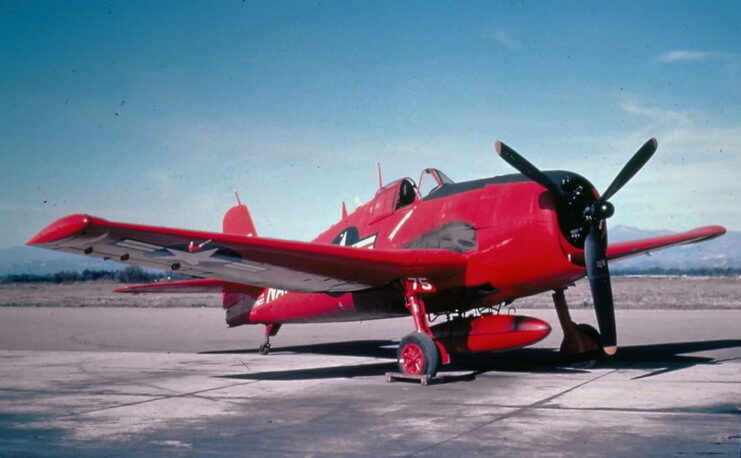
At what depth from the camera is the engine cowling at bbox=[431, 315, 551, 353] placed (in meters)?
9.20

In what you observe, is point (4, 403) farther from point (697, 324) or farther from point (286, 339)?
point (697, 324)

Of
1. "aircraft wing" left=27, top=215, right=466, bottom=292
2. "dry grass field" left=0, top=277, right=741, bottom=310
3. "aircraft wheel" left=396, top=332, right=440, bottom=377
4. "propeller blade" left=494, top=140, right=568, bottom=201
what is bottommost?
"aircraft wheel" left=396, top=332, right=440, bottom=377

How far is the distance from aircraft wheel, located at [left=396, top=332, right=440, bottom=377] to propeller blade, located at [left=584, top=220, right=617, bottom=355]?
2.21 metres

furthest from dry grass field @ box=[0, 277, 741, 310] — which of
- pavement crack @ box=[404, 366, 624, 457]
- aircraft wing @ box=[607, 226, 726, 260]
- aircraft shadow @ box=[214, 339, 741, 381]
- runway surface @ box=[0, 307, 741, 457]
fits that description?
pavement crack @ box=[404, 366, 624, 457]

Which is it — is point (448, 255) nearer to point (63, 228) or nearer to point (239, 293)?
point (63, 228)

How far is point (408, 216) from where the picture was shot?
420 inches

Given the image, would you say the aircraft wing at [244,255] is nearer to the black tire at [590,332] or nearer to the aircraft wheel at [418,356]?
the aircraft wheel at [418,356]

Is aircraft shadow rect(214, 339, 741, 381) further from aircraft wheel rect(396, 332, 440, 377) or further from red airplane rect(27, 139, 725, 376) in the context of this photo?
red airplane rect(27, 139, 725, 376)

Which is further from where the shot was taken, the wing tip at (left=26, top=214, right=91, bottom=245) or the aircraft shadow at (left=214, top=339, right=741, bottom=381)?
the aircraft shadow at (left=214, top=339, right=741, bottom=381)

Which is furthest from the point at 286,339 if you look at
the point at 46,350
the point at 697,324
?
the point at 697,324

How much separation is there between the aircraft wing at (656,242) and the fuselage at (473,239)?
2.56 metres

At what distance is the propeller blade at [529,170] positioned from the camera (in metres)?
8.71

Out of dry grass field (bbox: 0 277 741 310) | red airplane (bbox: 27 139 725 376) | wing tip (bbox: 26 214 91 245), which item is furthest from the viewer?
dry grass field (bbox: 0 277 741 310)

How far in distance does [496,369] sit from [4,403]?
688 cm
